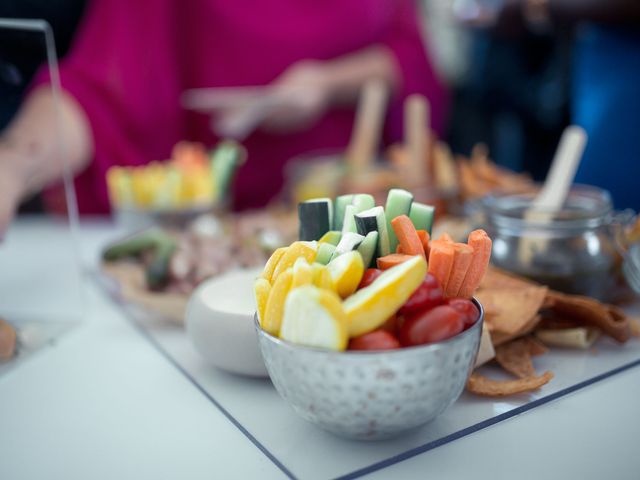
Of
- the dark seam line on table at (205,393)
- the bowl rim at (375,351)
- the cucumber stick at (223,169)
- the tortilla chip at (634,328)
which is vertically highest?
the bowl rim at (375,351)

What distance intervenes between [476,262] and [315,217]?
135mm

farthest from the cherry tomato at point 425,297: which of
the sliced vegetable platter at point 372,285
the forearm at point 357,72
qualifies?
the forearm at point 357,72

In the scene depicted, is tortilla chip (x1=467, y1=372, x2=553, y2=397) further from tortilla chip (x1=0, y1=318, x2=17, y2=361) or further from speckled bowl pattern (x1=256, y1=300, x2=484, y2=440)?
tortilla chip (x1=0, y1=318, x2=17, y2=361)

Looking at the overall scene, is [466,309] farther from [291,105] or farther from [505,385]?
[291,105]

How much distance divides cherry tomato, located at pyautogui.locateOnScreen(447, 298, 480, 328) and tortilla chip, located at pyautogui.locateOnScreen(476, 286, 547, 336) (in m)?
0.14

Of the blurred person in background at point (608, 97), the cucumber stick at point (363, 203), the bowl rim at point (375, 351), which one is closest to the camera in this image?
the bowl rim at point (375, 351)

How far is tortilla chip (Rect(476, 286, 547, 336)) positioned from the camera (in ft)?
1.75

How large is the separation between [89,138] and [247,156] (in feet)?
1.42

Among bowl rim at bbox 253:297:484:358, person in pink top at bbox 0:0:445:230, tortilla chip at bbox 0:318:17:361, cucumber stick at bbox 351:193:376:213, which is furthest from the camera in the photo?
person in pink top at bbox 0:0:445:230

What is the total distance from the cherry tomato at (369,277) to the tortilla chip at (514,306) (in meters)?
0.17

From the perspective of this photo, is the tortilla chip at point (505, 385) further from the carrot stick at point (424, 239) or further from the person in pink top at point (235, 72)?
the person in pink top at point (235, 72)

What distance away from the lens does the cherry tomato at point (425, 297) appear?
0.39 m

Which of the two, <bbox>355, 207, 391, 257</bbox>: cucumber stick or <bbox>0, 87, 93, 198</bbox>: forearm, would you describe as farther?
<bbox>0, 87, 93, 198</bbox>: forearm

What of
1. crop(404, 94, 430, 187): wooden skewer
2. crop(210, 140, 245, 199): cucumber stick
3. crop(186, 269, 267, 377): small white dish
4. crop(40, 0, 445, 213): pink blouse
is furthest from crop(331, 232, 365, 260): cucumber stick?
crop(40, 0, 445, 213): pink blouse
